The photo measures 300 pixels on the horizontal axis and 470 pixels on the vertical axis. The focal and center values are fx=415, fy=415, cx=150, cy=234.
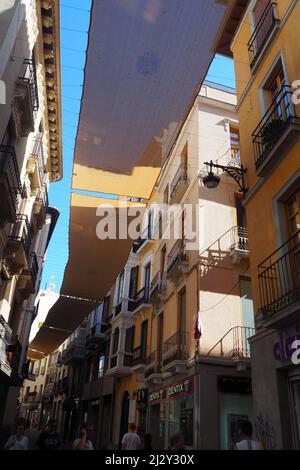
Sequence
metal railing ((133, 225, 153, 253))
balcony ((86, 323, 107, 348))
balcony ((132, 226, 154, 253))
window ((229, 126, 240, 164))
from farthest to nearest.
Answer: balcony ((86, 323, 107, 348)), metal railing ((133, 225, 153, 253)), balcony ((132, 226, 154, 253)), window ((229, 126, 240, 164))

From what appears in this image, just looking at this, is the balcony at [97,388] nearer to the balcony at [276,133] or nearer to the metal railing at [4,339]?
the metal railing at [4,339]

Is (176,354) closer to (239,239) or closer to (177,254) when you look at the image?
(177,254)

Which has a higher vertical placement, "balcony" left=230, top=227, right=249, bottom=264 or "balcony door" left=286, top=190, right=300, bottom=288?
"balcony" left=230, top=227, right=249, bottom=264

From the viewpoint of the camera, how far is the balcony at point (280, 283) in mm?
6914

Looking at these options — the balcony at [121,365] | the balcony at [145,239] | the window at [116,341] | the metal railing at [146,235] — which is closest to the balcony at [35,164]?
the balcony at [145,239]

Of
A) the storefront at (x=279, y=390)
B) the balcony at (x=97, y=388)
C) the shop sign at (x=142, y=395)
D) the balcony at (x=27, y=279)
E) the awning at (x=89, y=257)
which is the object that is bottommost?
the storefront at (x=279, y=390)

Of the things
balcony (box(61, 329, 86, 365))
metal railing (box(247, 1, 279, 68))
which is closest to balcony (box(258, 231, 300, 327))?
metal railing (box(247, 1, 279, 68))

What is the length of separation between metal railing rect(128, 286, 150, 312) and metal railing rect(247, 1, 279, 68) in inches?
527

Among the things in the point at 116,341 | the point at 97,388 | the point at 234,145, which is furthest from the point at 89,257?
the point at 97,388

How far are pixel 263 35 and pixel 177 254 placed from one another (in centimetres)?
850

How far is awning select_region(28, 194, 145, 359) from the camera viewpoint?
9273 mm

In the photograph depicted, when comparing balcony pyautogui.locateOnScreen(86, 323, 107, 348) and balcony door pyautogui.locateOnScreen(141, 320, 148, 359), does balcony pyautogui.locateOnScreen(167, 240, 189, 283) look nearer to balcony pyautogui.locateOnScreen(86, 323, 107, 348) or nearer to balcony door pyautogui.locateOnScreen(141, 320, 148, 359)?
balcony door pyautogui.locateOnScreen(141, 320, 148, 359)

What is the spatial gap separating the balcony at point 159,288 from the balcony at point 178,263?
1525 millimetres
